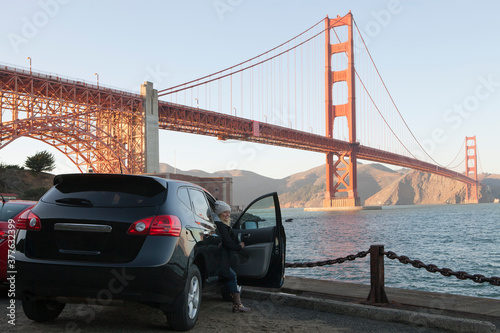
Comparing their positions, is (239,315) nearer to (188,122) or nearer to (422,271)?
(422,271)

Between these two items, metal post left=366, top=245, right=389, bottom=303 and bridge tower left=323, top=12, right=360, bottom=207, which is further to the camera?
bridge tower left=323, top=12, right=360, bottom=207

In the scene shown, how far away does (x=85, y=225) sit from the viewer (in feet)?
13.5

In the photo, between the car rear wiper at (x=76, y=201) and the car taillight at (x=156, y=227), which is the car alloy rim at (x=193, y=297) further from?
the car rear wiper at (x=76, y=201)

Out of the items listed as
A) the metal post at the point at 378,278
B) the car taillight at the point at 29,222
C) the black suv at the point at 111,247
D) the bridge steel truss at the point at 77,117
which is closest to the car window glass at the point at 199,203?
the black suv at the point at 111,247

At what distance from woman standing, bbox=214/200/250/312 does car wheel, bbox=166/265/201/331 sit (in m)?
0.75

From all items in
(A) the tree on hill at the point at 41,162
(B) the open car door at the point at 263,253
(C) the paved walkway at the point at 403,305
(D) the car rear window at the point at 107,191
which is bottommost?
(C) the paved walkway at the point at 403,305

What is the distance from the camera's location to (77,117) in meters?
48.2

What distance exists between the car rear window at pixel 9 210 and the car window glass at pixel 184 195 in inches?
102

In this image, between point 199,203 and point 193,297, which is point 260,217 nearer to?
point 199,203

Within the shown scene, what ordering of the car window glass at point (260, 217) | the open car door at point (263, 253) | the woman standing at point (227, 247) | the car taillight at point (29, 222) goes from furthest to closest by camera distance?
the car window glass at point (260, 217)
the open car door at point (263, 253)
the woman standing at point (227, 247)
the car taillight at point (29, 222)

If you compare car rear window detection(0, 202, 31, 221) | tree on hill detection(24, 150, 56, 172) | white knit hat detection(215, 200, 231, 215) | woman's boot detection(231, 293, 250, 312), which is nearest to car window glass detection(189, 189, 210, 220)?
white knit hat detection(215, 200, 231, 215)

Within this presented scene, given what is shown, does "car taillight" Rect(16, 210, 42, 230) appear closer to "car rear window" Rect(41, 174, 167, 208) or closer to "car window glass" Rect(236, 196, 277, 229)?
"car rear window" Rect(41, 174, 167, 208)

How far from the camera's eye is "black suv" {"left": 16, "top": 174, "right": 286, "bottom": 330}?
4012 mm

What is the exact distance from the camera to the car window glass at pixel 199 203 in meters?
5.02
